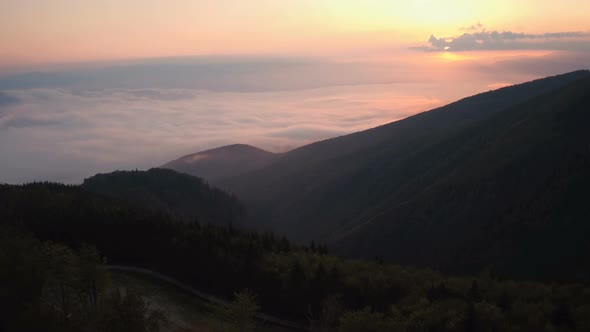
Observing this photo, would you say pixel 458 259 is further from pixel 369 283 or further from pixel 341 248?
pixel 369 283

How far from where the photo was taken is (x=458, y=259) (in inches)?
3071

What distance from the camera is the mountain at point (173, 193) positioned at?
347 ft

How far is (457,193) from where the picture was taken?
9744 centimetres

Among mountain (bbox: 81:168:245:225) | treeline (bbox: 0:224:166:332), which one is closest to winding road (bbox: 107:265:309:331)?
treeline (bbox: 0:224:166:332)

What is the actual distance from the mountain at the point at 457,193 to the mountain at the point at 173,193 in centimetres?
1473

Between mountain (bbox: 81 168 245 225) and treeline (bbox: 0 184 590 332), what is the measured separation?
165ft

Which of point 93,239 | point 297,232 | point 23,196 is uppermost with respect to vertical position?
point 23,196

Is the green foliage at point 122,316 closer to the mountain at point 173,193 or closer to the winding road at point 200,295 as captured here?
the winding road at point 200,295

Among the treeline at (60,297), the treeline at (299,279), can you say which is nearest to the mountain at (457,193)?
the treeline at (299,279)

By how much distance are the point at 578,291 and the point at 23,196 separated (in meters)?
55.9

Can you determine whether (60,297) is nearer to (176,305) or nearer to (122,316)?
(122,316)

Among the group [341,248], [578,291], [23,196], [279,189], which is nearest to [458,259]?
[341,248]

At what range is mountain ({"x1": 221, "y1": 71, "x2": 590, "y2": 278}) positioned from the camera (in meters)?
77.7

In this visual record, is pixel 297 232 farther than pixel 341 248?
Yes
